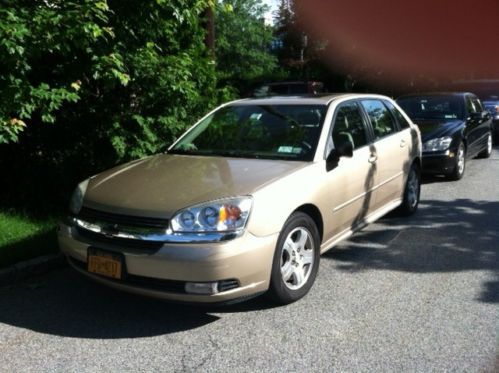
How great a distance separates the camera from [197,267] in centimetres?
340

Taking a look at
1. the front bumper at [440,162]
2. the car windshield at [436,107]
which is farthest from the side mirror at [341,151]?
the car windshield at [436,107]

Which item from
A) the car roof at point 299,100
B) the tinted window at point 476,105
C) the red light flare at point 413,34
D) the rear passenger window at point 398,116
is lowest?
the tinted window at point 476,105

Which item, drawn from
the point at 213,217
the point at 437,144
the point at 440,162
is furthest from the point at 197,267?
the point at 437,144

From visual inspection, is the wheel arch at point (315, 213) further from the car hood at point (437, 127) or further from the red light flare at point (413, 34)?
the red light flare at point (413, 34)

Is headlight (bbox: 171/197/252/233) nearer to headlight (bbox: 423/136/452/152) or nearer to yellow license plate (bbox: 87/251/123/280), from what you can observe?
yellow license plate (bbox: 87/251/123/280)

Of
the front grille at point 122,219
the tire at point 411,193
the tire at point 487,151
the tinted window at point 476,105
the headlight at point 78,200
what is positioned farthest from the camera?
the tire at point 487,151

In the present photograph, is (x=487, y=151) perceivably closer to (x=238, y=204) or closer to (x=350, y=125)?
(x=350, y=125)

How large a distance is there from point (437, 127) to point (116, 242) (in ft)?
22.0

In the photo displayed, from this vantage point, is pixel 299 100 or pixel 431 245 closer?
pixel 299 100

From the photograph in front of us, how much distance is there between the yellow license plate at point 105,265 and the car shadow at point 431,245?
79.9 inches

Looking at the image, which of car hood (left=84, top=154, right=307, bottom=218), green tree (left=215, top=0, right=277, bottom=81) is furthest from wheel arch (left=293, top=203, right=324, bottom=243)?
green tree (left=215, top=0, right=277, bottom=81)

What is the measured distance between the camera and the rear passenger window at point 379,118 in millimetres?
5566

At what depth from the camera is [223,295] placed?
138 inches

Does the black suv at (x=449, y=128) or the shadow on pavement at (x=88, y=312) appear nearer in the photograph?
the shadow on pavement at (x=88, y=312)
